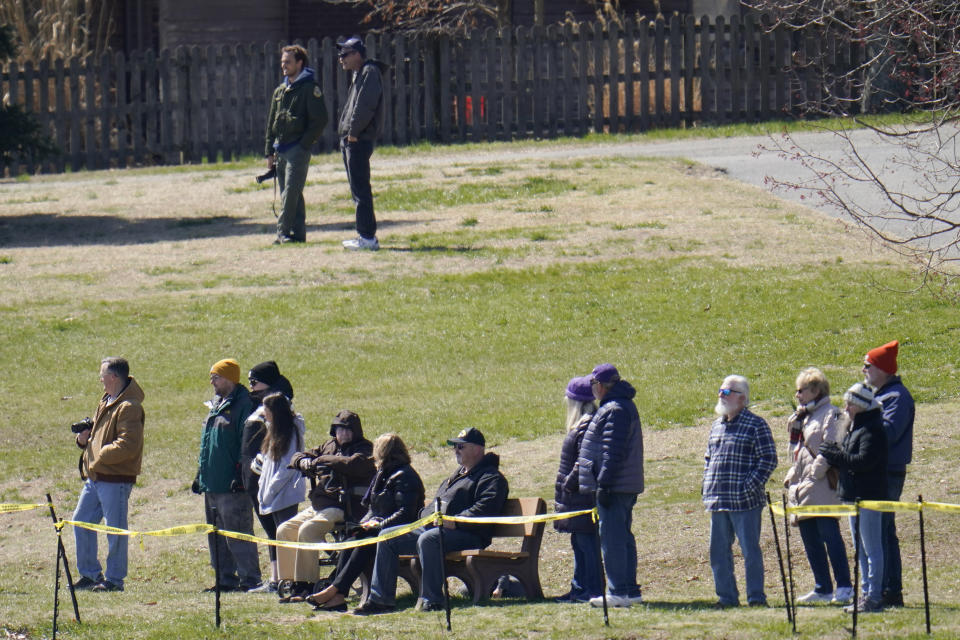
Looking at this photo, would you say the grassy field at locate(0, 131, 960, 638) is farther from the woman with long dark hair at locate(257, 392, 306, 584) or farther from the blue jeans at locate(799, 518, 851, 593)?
the woman with long dark hair at locate(257, 392, 306, 584)

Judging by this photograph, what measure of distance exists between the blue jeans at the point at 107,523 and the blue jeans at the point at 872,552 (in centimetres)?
485

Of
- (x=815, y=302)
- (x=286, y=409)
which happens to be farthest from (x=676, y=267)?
(x=286, y=409)

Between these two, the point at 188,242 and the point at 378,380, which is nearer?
the point at 378,380

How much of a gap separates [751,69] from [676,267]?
9945mm

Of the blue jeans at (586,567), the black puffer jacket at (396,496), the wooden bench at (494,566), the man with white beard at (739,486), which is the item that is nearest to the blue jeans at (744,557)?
the man with white beard at (739,486)

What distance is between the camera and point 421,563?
29.5ft

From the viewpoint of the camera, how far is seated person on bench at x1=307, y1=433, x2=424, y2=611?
9172mm

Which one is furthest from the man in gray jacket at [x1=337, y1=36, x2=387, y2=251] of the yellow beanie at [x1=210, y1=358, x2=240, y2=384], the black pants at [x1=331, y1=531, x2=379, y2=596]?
the black pants at [x1=331, y1=531, x2=379, y2=596]

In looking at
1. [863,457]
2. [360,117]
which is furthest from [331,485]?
[360,117]

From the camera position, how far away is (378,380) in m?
14.6

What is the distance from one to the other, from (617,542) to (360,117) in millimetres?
10002

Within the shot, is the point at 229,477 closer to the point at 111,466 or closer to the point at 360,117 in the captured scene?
the point at 111,466

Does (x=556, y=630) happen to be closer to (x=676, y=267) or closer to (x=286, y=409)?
(x=286, y=409)

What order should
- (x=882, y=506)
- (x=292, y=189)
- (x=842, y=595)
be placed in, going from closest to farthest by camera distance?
(x=882, y=506)
(x=842, y=595)
(x=292, y=189)
